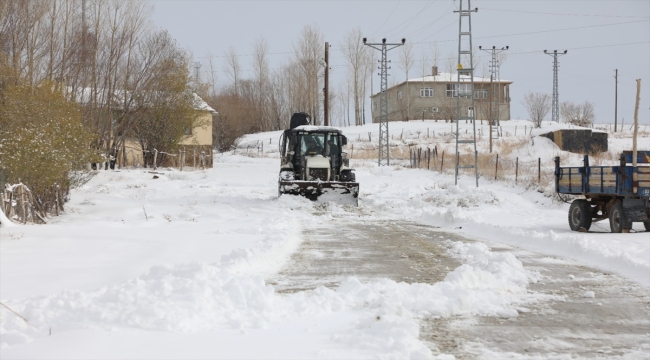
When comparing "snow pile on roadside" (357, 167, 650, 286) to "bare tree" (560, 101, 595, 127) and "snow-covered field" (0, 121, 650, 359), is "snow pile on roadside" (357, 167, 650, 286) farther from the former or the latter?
"bare tree" (560, 101, 595, 127)

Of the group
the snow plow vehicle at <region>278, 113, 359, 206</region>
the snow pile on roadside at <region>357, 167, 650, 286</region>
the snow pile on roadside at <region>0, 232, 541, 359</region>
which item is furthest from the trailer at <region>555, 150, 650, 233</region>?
the snow plow vehicle at <region>278, 113, 359, 206</region>

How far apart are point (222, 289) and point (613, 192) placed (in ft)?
35.6

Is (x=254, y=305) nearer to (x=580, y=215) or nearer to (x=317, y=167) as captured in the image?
(x=580, y=215)

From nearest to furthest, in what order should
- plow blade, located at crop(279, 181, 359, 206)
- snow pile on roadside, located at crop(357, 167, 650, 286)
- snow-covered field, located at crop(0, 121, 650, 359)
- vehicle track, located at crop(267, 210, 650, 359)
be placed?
snow-covered field, located at crop(0, 121, 650, 359)
vehicle track, located at crop(267, 210, 650, 359)
snow pile on roadside, located at crop(357, 167, 650, 286)
plow blade, located at crop(279, 181, 359, 206)

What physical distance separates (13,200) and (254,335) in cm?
1097

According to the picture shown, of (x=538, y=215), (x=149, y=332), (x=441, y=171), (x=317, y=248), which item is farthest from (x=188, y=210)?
(x=441, y=171)

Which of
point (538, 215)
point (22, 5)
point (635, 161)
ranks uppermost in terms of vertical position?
point (22, 5)

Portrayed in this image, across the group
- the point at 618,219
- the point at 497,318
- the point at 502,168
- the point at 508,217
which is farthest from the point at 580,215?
the point at 502,168

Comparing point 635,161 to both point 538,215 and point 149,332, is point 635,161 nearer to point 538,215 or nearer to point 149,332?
point 538,215

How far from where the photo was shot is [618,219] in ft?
47.3

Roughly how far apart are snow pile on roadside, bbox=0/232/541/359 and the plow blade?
12.7 meters

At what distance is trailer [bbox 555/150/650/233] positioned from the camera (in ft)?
45.9

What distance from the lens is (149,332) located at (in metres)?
5.48

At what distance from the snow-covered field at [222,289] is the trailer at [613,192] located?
479 mm
